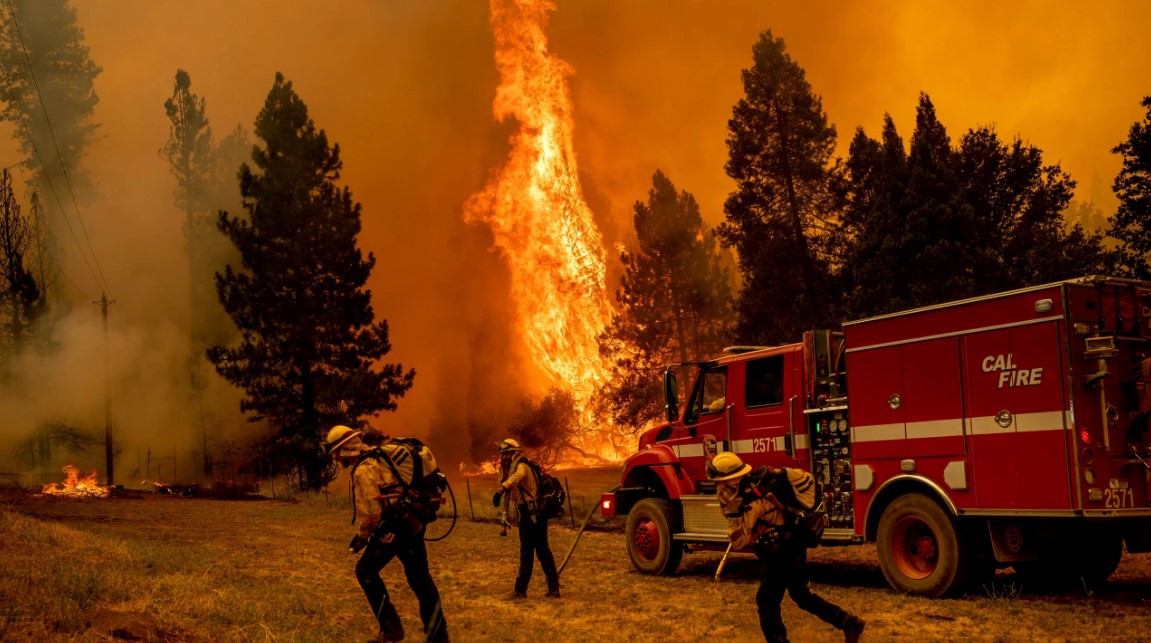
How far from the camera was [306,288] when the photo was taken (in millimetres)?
41938

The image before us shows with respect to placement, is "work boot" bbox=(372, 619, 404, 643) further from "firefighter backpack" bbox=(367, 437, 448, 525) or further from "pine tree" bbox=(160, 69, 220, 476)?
→ "pine tree" bbox=(160, 69, 220, 476)

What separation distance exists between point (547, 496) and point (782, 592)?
5307mm

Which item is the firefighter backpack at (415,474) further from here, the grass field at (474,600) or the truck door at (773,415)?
the truck door at (773,415)

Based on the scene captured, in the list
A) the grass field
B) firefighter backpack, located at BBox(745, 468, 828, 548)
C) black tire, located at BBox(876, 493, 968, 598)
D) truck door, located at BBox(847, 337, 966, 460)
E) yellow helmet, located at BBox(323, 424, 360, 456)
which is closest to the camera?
firefighter backpack, located at BBox(745, 468, 828, 548)

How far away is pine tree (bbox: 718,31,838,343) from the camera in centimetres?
3841

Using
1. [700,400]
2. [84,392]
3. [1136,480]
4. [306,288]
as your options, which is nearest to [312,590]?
[700,400]

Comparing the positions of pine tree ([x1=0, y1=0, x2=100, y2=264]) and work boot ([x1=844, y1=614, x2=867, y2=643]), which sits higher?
pine tree ([x1=0, y1=0, x2=100, y2=264])

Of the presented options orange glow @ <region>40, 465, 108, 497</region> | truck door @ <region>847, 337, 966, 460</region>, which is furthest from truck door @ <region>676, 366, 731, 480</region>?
orange glow @ <region>40, 465, 108, 497</region>

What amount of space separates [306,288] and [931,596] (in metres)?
35.1

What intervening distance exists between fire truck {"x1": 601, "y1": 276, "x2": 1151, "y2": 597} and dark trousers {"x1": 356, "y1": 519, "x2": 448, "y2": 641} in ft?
19.9

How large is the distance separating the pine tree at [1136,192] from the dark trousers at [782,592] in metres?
28.1

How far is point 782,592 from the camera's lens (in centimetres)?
787

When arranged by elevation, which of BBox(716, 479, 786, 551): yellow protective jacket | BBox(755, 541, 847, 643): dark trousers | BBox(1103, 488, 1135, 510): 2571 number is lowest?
BBox(755, 541, 847, 643): dark trousers

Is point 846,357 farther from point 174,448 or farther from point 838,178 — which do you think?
point 174,448
